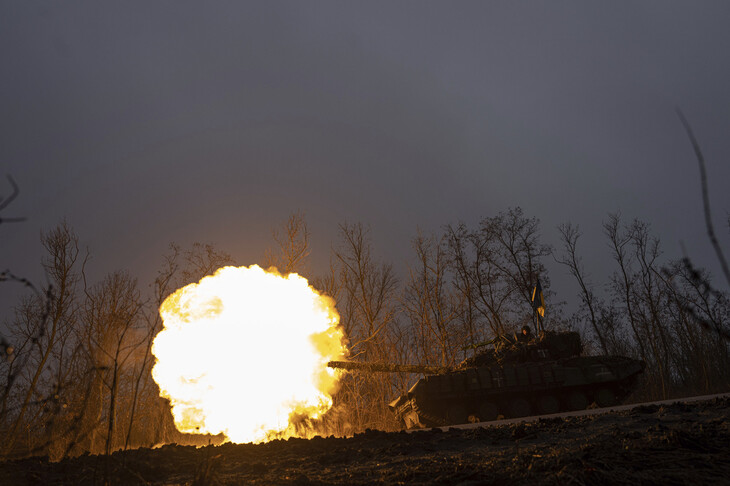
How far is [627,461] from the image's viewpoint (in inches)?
195

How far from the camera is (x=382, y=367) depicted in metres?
16.8

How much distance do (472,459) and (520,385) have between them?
49.9ft

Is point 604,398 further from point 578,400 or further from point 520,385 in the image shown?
point 520,385

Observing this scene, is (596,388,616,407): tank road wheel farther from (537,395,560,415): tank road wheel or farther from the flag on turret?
the flag on turret

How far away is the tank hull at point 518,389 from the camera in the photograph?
65.4 ft

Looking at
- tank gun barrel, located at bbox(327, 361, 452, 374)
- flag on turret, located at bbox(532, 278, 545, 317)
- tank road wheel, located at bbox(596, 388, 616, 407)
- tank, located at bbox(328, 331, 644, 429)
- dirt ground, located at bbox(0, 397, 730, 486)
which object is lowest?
dirt ground, located at bbox(0, 397, 730, 486)

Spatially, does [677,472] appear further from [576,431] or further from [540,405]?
[540,405]

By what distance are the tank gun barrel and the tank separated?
665 mm

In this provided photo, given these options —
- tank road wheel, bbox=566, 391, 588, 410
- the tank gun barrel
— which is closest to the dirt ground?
the tank gun barrel

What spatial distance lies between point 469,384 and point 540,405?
348cm

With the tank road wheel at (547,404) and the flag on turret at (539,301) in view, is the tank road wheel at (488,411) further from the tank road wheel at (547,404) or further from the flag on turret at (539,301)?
the flag on turret at (539,301)

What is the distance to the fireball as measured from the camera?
1120cm

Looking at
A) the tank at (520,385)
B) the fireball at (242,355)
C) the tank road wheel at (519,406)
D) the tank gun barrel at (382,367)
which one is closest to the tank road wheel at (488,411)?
the tank at (520,385)

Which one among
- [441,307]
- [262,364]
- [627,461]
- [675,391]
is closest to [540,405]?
[441,307]
